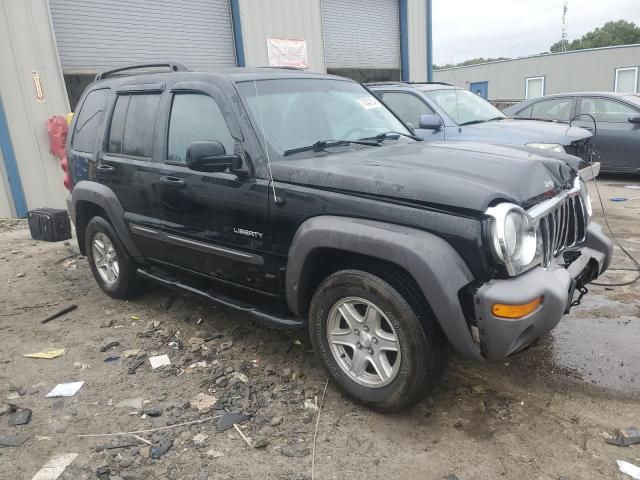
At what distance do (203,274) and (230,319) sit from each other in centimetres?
70

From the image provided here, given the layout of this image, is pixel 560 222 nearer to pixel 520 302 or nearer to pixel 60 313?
pixel 520 302

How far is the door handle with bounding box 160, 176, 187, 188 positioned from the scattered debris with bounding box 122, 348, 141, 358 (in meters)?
1.26

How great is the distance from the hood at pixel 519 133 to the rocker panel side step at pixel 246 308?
4.38 m

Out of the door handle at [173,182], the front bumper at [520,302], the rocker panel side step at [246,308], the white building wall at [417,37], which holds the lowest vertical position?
the rocker panel side step at [246,308]

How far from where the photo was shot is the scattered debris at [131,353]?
12.9 ft

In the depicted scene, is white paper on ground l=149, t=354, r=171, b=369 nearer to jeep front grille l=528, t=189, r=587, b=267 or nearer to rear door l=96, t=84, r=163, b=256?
rear door l=96, t=84, r=163, b=256

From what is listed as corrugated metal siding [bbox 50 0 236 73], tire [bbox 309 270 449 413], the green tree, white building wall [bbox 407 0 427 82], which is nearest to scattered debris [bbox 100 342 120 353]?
tire [bbox 309 270 449 413]

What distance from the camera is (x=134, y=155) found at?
4.15 m

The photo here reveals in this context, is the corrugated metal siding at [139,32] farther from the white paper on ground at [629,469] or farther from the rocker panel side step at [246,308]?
the white paper on ground at [629,469]

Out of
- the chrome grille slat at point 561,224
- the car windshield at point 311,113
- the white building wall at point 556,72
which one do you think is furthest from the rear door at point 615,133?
the white building wall at point 556,72

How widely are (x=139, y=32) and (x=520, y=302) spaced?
960 centimetres

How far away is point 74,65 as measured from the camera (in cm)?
912

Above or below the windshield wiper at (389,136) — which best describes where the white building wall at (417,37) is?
above

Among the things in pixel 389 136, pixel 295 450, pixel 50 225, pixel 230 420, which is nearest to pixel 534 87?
pixel 50 225
